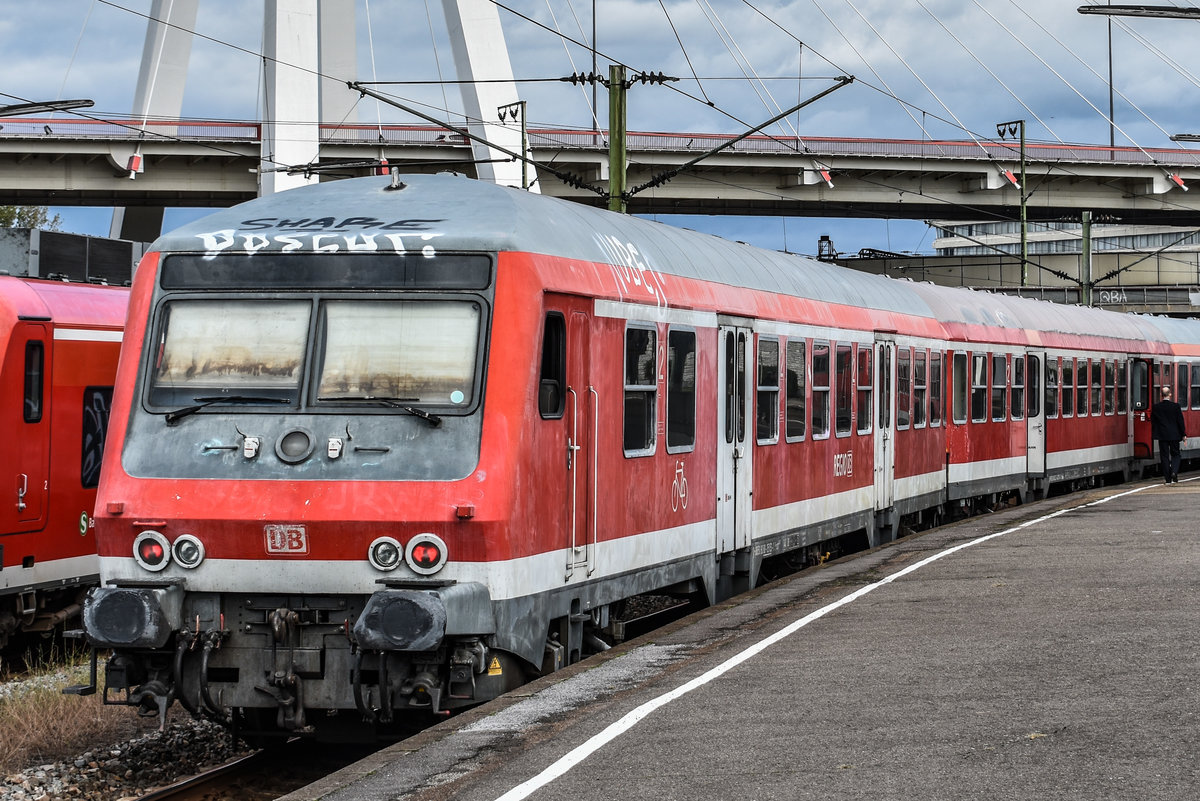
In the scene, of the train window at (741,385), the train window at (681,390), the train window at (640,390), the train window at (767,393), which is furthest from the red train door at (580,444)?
the train window at (767,393)

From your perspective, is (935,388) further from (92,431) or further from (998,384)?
(92,431)

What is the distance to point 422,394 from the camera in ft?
29.6

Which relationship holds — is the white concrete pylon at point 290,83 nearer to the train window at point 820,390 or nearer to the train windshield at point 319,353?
the train window at point 820,390

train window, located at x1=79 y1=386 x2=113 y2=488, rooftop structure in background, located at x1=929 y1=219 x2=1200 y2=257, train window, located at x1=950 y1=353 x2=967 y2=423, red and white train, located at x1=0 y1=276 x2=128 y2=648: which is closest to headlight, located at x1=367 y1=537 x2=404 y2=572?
red and white train, located at x1=0 y1=276 x2=128 y2=648

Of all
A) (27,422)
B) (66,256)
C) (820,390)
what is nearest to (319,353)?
(27,422)

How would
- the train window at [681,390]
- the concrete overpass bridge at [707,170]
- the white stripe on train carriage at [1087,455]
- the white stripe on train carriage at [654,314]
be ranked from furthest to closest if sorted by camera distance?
the concrete overpass bridge at [707,170] < the white stripe on train carriage at [1087,455] < the train window at [681,390] < the white stripe on train carriage at [654,314]

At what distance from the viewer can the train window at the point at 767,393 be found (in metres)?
14.0

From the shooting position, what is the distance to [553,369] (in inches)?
380

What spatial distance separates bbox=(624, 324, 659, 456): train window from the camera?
1091cm

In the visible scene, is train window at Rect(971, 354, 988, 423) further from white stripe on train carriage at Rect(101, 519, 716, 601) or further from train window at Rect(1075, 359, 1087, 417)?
white stripe on train carriage at Rect(101, 519, 716, 601)

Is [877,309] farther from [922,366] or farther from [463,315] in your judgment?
[463,315]

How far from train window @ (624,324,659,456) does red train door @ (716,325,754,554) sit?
1.64 metres

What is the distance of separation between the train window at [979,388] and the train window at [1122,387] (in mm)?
9052

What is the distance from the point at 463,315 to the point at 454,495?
3.46ft
